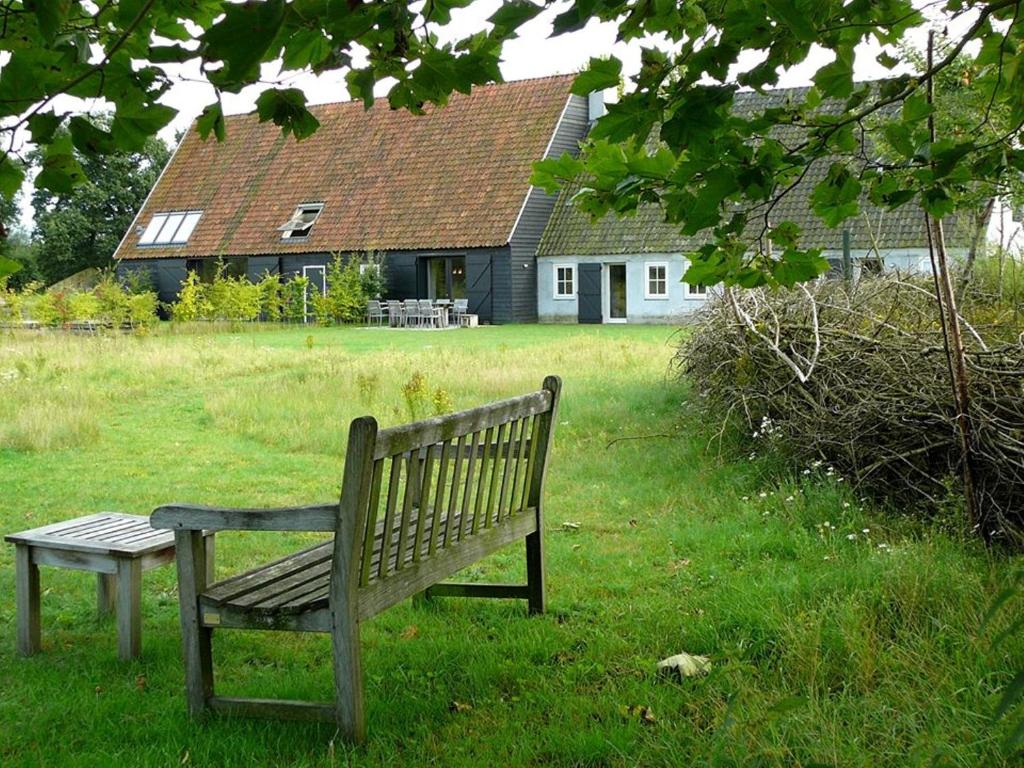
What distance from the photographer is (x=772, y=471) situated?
7.58 metres

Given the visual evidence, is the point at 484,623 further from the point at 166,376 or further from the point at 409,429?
the point at 166,376

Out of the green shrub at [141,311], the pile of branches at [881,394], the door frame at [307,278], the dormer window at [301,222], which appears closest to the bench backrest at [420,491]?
the pile of branches at [881,394]

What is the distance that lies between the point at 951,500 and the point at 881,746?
2.92m

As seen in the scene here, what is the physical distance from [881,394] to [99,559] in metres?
4.44

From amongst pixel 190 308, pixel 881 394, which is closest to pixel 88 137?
pixel 881 394

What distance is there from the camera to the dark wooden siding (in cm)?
3359

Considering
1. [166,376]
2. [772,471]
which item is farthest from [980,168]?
[166,376]

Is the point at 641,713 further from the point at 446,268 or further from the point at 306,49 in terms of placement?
the point at 446,268

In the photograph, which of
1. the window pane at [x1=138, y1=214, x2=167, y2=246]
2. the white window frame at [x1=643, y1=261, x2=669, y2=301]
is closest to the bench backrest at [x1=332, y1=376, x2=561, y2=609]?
the white window frame at [x1=643, y1=261, x2=669, y2=301]

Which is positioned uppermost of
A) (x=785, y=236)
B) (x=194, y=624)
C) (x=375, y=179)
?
(x=375, y=179)

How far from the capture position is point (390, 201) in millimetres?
35875

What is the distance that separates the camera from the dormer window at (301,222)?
1444 inches

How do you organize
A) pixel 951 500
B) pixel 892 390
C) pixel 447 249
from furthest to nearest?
pixel 447 249 → pixel 892 390 → pixel 951 500

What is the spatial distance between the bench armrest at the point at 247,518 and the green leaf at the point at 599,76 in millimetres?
1646
